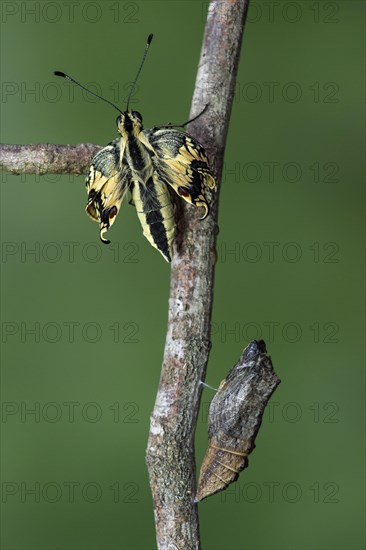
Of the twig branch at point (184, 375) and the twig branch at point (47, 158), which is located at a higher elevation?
the twig branch at point (47, 158)

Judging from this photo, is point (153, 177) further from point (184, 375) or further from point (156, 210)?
point (184, 375)

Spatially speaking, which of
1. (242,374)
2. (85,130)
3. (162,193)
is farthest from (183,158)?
(85,130)

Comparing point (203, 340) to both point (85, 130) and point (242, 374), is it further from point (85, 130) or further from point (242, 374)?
point (85, 130)

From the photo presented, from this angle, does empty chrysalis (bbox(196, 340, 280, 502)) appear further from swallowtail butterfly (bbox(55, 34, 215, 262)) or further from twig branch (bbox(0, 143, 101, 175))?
twig branch (bbox(0, 143, 101, 175))

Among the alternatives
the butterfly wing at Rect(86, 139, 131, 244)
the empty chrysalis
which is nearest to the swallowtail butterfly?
the butterfly wing at Rect(86, 139, 131, 244)

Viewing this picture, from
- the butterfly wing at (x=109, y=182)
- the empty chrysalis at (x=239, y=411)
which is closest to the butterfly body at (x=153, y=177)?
the butterfly wing at (x=109, y=182)

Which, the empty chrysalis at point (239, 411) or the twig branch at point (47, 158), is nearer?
the empty chrysalis at point (239, 411)

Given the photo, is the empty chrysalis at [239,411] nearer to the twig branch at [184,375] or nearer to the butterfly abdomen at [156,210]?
the twig branch at [184,375]

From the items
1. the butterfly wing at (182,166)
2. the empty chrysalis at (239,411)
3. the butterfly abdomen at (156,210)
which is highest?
the butterfly wing at (182,166)
